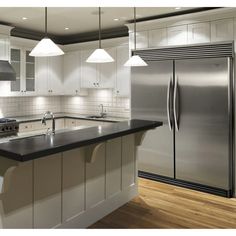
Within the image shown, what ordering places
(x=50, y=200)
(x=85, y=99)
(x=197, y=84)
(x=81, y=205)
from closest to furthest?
(x=50, y=200) < (x=81, y=205) < (x=197, y=84) < (x=85, y=99)

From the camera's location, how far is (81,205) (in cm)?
307

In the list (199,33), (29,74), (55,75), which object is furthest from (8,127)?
(199,33)

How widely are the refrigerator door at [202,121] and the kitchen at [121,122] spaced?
0.6 inches

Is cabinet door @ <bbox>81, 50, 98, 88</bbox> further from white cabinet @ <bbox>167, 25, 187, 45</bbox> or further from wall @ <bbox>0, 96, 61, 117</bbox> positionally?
white cabinet @ <bbox>167, 25, 187, 45</bbox>

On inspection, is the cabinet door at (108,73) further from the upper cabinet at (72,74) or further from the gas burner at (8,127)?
the gas burner at (8,127)

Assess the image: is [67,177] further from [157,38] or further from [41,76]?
[41,76]

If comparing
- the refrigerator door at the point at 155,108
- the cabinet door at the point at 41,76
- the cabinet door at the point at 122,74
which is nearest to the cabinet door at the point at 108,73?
the cabinet door at the point at 122,74

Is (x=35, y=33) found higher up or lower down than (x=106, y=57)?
higher up

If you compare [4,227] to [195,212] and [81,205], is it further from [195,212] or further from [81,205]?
[195,212]

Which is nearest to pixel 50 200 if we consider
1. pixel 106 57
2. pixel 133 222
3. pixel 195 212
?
pixel 133 222

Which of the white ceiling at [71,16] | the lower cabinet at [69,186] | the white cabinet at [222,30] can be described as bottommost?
the lower cabinet at [69,186]

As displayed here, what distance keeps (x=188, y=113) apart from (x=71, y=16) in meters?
2.45

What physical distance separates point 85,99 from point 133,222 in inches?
149

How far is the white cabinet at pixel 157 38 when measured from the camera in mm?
4445
